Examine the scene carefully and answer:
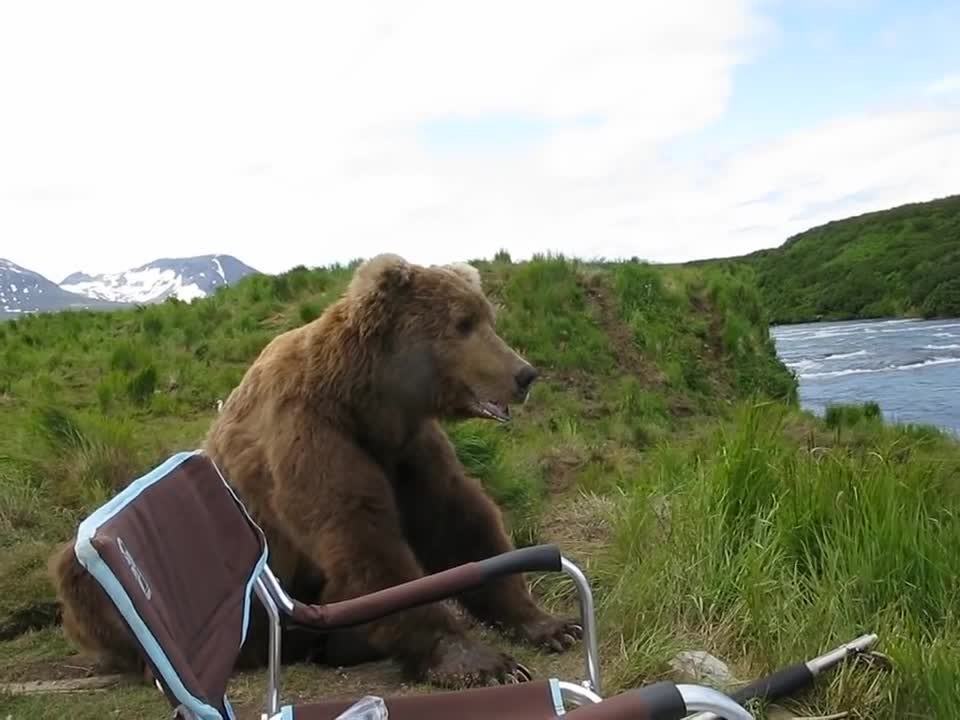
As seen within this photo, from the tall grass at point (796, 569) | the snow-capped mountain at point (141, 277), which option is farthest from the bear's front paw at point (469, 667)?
the snow-capped mountain at point (141, 277)

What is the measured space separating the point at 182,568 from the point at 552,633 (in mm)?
2033

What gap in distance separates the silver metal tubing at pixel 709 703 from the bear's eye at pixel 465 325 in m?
2.28

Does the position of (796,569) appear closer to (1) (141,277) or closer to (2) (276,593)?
(2) (276,593)

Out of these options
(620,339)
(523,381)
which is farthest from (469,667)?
(620,339)

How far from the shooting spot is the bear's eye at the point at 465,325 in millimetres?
3820

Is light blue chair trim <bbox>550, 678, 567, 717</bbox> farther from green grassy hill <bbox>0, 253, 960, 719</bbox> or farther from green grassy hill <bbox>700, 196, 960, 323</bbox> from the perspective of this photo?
green grassy hill <bbox>700, 196, 960, 323</bbox>

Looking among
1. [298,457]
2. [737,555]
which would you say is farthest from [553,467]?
[298,457]

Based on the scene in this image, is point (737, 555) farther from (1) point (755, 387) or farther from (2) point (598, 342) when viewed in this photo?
(1) point (755, 387)

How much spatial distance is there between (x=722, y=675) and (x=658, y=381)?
782cm

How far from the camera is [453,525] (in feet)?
13.3

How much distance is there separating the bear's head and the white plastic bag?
1555 mm

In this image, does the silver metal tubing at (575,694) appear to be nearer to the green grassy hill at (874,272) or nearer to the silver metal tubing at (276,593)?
the silver metal tubing at (276,593)

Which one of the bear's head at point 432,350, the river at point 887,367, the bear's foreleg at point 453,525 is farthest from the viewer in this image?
the river at point 887,367

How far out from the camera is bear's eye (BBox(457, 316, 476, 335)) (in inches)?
150
